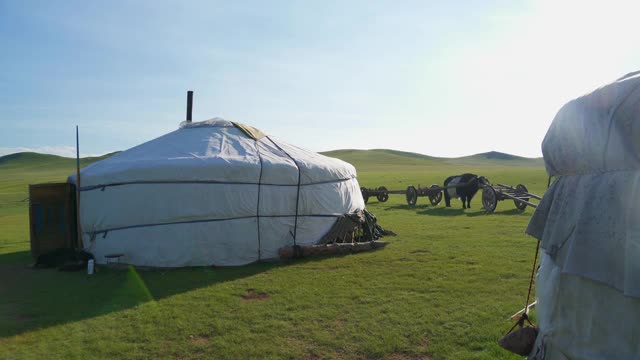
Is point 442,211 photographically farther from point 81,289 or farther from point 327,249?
point 81,289

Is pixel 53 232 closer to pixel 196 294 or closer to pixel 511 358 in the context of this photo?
pixel 196 294

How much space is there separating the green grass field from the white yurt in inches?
16.9

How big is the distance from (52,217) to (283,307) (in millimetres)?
5447

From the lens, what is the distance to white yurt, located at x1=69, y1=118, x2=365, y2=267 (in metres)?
8.05

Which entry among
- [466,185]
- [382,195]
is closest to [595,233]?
[466,185]

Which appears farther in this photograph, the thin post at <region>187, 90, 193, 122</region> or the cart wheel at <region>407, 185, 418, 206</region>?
the cart wheel at <region>407, 185, 418, 206</region>

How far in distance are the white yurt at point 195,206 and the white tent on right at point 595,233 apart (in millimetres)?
5518

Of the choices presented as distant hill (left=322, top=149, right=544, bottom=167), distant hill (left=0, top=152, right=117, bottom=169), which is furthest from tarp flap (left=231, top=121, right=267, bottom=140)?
distant hill (left=0, top=152, right=117, bottom=169)

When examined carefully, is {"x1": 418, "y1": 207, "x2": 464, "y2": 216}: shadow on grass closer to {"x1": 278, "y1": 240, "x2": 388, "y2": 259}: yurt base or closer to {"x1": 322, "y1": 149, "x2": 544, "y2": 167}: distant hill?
{"x1": 278, "y1": 240, "x2": 388, "y2": 259}: yurt base

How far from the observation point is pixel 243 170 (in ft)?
27.2

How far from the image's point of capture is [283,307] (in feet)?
18.9

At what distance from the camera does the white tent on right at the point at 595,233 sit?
2670 mm

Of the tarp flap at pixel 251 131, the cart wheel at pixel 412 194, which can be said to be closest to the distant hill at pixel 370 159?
the cart wheel at pixel 412 194

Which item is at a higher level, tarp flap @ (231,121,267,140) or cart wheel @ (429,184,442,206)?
tarp flap @ (231,121,267,140)
